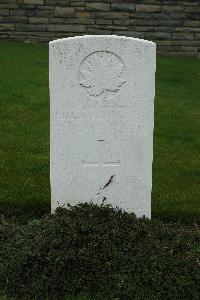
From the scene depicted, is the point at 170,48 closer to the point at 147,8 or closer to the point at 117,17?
the point at 147,8

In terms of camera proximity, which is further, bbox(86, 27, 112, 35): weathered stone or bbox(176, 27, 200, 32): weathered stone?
bbox(86, 27, 112, 35): weathered stone

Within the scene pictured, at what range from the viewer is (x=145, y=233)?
409 cm

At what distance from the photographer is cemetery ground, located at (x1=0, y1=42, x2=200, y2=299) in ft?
12.4

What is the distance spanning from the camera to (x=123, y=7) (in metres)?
11.6

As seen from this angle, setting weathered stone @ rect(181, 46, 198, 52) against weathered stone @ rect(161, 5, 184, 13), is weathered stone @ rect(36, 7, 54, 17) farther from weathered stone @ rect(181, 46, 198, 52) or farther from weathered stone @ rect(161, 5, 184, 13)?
weathered stone @ rect(181, 46, 198, 52)


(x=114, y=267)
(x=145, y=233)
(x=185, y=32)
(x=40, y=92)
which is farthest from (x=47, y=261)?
(x=185, y=32)

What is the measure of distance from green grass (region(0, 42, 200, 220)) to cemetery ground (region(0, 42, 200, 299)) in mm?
10

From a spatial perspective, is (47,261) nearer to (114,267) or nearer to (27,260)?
(27,260)

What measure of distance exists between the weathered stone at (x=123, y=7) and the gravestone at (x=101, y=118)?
789 cm

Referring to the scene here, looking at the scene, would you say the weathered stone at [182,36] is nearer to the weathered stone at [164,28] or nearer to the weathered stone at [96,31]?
the weathered stone at [164,28]

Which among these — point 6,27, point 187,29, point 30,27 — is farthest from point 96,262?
point 6,27

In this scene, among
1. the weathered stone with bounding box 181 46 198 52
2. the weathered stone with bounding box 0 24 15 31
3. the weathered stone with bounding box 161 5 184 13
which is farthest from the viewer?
the weathered stone with bounding box 0 24 15 31

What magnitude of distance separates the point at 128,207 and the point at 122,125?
2.06 ft

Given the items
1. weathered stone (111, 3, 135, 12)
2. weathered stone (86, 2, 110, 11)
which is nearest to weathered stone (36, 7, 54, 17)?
weathered stone (86, 2, 110, 11)
